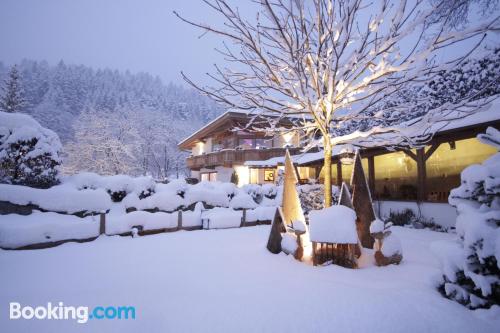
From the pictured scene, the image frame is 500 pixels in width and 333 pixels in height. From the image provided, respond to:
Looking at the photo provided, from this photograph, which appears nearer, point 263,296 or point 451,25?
point 263,296

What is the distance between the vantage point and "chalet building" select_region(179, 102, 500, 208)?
8.83m

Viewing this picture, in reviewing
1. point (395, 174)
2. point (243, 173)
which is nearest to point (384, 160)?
point (395, 174)

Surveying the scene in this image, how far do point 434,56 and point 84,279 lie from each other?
7.64 meters

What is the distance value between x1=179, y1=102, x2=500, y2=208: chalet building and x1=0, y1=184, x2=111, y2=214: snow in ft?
18.6

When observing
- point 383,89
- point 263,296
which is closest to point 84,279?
point 263,296

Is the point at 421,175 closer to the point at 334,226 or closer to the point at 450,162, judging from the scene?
the point at 450,162

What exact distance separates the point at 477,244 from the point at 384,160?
17.1 metres

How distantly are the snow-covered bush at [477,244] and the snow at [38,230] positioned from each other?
8.67m

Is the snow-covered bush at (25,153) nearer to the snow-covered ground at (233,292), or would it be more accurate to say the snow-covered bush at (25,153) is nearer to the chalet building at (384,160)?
the snow-covered ground at (233,292)

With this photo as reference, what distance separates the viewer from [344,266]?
15.3ft

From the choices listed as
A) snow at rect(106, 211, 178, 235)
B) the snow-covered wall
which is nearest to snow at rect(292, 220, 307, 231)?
snow at rect(106, 211, 178, 235)

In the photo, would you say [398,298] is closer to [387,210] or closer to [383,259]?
[383,259]

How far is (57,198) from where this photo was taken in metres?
8.32

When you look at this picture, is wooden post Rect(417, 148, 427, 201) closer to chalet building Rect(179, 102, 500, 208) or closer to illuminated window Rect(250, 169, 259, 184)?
chalet building Rect(179, 102, 500, 208)
